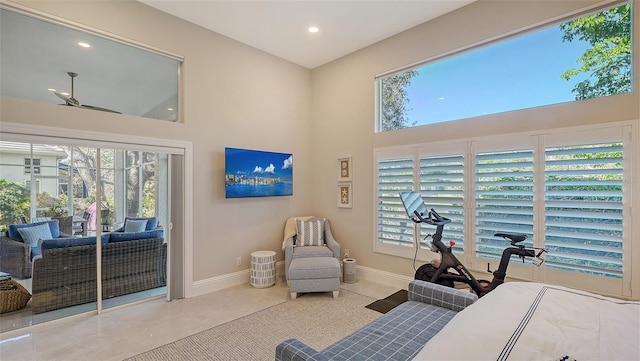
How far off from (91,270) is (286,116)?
334cm

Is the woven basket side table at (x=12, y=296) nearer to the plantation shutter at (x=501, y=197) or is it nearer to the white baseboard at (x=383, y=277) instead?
the white baseboard at (x=383, y=277)

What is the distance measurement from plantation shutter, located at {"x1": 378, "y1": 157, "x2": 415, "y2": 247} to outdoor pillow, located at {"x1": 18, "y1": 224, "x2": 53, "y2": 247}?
3.95m

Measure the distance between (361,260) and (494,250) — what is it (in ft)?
6.14

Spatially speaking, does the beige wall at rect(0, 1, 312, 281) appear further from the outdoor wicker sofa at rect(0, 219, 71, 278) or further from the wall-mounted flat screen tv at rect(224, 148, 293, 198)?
the outdoor wicker sofa at rect(0, 219, 71, 278)

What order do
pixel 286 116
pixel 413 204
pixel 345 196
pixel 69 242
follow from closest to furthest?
1. pixel 69 242
2. pixel 413 204
3. pixel 345 196
4. pixel 286 116

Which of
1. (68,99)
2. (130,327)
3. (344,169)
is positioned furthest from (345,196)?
(68,99)

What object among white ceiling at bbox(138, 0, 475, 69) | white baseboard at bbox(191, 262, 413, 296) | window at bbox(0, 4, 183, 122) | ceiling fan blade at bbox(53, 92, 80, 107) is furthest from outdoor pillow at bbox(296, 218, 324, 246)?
ceiling fan blade at bbox(53, 92, 80, 107)

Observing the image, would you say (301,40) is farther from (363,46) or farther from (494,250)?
(494,250)

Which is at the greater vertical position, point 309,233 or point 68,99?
point 68,99

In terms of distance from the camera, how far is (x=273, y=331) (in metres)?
2.81

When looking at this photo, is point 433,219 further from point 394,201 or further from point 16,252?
point 16,252

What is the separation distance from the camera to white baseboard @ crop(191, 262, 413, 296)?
3.80m

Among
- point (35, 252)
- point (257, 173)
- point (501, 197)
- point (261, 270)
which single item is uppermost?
point (257, 173)

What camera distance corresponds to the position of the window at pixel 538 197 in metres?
2.57
